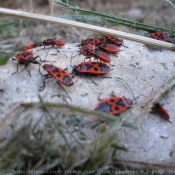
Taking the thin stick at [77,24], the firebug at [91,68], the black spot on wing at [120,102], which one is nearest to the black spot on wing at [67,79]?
the firebug at [91,68]

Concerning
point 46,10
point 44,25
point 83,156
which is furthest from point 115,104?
point 46,10

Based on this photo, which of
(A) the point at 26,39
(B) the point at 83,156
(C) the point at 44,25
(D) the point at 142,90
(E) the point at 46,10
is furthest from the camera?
(E) the point at 46,10

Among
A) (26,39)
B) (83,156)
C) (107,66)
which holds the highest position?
(26,39)

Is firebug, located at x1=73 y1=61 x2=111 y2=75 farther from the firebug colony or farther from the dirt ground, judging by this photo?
the dirt ground

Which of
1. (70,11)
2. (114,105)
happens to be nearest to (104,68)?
(114,105)

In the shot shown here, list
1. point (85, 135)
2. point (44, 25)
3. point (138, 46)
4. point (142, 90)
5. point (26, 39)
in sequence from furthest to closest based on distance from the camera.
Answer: point (44, 25) < point (26, 39) < point (138, 46) < point (142, 90) < point (85, 135)

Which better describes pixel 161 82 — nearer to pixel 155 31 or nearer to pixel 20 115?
pixel 155 31

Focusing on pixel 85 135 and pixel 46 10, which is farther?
pixel 46 10
